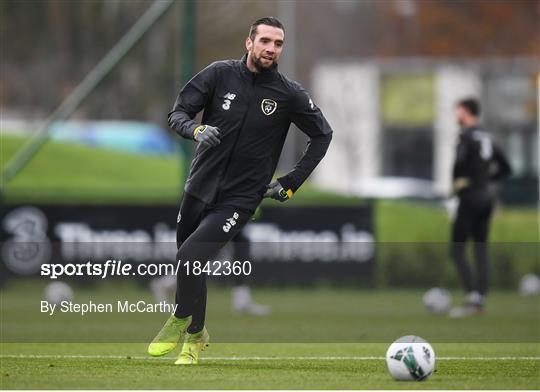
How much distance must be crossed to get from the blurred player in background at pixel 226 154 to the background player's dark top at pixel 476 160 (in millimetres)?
7068

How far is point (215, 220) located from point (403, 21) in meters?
35.0

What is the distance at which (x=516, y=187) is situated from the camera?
151 feet

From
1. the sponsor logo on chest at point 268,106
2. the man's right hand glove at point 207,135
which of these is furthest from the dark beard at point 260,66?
the man's right hand glove at point 207,135

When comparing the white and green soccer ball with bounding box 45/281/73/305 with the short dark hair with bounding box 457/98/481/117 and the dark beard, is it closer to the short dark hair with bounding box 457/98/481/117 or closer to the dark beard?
the dark beard

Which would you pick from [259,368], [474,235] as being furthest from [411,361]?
[474,235]

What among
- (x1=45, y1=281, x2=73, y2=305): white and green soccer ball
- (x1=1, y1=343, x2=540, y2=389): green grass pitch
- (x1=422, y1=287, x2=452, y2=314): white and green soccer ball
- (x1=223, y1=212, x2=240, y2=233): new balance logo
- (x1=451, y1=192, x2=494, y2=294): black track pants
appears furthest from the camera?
(x1=422, y1=287, x2=452, y2=314): white and green soccer ball

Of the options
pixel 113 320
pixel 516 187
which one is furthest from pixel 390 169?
pixel 113 320

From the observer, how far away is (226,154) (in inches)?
407

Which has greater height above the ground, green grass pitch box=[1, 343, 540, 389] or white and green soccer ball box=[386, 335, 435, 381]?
white and green soccer ball box=[386, 335, 435, 381]

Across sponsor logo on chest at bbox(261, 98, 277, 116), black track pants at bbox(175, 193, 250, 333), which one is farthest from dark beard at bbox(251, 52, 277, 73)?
black track pants at bbox(175, 193, 250, 333)

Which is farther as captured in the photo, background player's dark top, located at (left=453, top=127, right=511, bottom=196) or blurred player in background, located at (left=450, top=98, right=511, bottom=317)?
background player's dark top, located at (left=453, top=127, right=511, bottom=196)

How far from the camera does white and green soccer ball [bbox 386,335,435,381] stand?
9.23m

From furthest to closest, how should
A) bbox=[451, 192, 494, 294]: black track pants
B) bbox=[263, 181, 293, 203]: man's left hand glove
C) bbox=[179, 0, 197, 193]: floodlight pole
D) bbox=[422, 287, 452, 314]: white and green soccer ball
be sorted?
1. bbox=[179, 0, 197, 193]: floodlight pole
2. bbox=[422, 287, 452, 314]: white and green soccer ball
3. bbox=[451, 192, 494, 294]: black track pants
4. bbox=[263, 181, 293, 203]: man's left hand glove

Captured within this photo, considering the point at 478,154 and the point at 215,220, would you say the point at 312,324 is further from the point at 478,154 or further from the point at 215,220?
the point at 215,220
